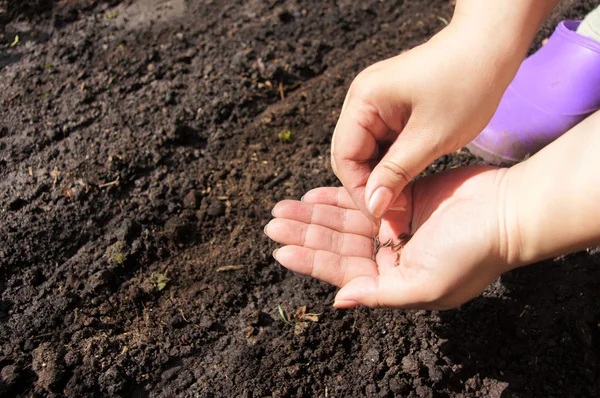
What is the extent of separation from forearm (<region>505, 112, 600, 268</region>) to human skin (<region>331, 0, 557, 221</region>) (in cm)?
33

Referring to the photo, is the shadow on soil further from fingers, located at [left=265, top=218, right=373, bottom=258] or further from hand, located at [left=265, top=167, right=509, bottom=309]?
fingers, located at [left=265, top=218, right=373, bottom=258]

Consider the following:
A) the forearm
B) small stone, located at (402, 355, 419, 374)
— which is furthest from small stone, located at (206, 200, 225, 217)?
the forearm

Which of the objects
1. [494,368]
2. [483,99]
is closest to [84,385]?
[494,368]

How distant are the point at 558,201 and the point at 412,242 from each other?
549 mm

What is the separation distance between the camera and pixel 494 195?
1968 mm

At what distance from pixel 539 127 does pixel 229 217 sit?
69.0 inches

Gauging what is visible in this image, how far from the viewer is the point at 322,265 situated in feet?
6.84

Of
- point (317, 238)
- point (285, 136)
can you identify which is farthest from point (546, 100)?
point (317, 238)

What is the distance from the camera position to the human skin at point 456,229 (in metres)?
1.75

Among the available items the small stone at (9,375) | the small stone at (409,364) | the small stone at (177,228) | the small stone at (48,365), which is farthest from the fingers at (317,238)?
the small stone at (9,375)

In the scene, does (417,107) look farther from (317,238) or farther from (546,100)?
(546,100)

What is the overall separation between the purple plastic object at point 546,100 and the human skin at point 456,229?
790 mm

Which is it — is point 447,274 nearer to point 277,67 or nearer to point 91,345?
point 91,345

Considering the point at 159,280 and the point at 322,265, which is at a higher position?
the point at 322,265
